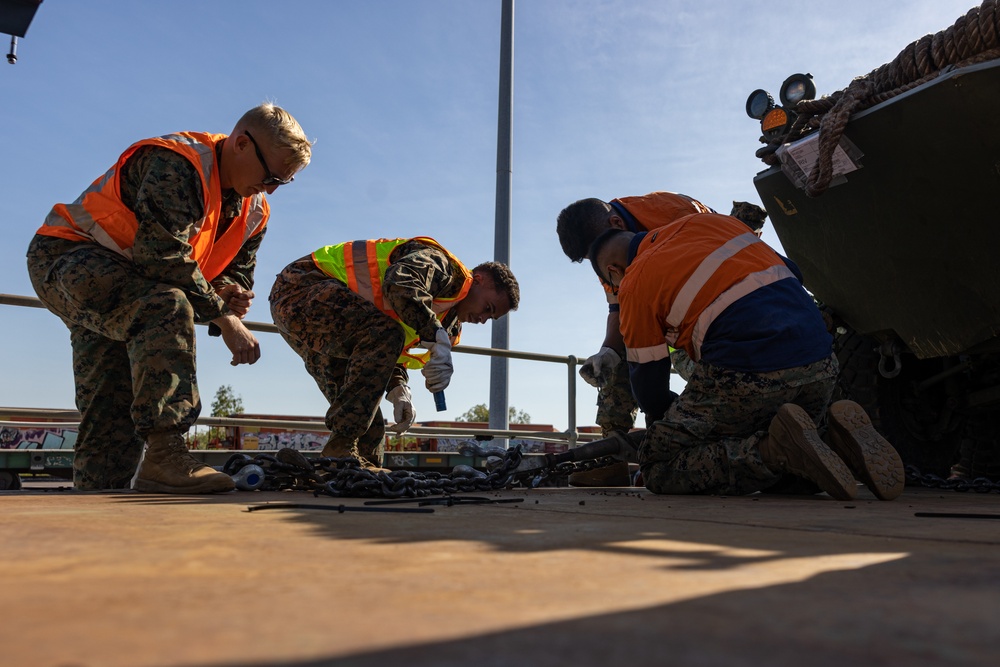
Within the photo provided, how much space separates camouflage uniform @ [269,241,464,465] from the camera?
145 inches

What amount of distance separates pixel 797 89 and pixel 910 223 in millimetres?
765

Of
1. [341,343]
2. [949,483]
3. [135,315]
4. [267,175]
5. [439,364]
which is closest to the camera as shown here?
[135,315]

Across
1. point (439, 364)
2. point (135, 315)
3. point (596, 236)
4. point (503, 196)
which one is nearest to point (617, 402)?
point (596, 236)

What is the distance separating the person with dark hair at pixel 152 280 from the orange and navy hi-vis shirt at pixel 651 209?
1.63m

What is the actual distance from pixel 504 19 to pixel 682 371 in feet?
20.5

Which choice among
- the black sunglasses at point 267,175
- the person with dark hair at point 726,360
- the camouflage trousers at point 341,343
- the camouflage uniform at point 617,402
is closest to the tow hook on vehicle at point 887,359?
the person with dark hair at point 726,360

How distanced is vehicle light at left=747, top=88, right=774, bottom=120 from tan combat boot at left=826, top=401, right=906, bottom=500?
4.83 ft

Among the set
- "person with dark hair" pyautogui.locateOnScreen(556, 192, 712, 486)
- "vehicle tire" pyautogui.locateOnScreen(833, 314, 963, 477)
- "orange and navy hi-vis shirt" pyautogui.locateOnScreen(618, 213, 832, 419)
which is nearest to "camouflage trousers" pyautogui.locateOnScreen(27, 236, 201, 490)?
"orange and navy hi-vis shirt" pyautogui.locateOnScreen(618, 213, 832, 419)

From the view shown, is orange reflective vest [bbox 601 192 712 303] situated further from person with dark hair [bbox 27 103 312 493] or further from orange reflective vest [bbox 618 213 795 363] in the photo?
person with dark hair [bbox 27 103 312 493]

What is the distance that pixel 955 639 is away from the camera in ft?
2.30

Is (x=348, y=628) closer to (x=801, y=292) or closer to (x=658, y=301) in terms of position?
(x=658, y=301)

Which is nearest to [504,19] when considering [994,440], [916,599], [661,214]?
[661,214]

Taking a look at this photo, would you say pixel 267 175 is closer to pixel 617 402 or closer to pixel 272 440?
pixel 617 402

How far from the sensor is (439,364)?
12.4 ft
